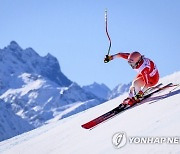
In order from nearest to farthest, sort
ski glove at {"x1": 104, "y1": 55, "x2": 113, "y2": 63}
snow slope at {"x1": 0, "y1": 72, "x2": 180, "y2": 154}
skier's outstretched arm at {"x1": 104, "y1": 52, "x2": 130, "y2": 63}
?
snow slope at {"x1": 0, "y1": 72, "x2": 180, "y2": 154}, skier's outstretched arm at {"x1": 104, "y1": 52, "x2": 130, "y2": 63}, ski glove at {"x1": 104, "y1": 55, "x2": 113, "y2": 63}

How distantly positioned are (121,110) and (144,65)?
57.9 inches

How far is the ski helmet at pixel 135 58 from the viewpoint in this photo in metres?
9.85

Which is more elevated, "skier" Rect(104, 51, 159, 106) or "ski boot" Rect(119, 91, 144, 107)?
"skier" Rect(104, 51, 159, 106)

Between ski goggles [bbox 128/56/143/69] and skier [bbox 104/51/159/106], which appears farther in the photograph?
ski goggles [bbox 128/56/143/69]

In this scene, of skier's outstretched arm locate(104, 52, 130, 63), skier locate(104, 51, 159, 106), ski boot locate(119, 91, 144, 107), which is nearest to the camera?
ski boot locate(119, 91, 144, 107)

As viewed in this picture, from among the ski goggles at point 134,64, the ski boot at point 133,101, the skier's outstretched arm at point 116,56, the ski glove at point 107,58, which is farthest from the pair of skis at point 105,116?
the ski glove at point 107,58

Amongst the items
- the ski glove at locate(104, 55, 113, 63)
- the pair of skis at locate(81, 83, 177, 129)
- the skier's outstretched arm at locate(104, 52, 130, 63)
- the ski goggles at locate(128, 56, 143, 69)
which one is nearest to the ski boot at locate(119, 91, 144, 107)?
the pair of skis at locate(81, 83, 177, 129)

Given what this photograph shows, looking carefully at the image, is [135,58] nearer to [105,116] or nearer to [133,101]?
[133,101]

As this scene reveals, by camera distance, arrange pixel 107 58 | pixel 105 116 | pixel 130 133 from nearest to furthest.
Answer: pixel 130 133 → pixel 105 116 → pixel 107 58

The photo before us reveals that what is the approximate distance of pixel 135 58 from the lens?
9852mm

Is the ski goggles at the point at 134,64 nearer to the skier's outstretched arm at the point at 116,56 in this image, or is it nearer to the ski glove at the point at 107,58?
the skier's outstretched arm at the point at 116,56

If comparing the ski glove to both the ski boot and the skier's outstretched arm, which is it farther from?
the ski boot

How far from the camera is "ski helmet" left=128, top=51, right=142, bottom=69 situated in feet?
32.3

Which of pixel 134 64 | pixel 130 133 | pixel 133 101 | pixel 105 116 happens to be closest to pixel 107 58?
pixel 134 64
